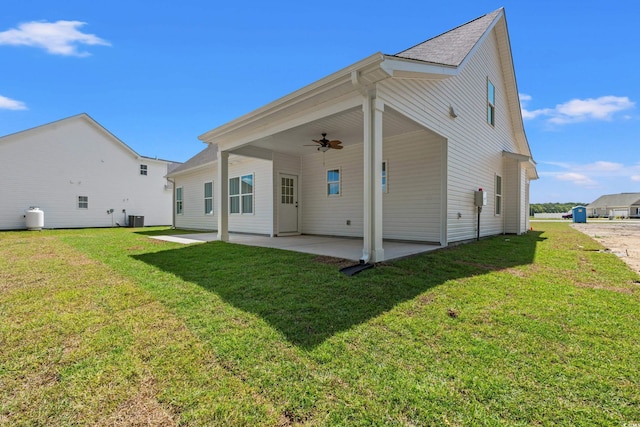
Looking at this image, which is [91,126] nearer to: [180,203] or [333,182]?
Answer: [180,203]

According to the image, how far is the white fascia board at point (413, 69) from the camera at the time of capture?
13.8ft

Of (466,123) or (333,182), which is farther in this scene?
(333,182)

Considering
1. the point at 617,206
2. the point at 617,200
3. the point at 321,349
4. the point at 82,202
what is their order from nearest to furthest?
the point at 321,349 < the point at 82,202 < the point at 617,206 < the point at 617,200

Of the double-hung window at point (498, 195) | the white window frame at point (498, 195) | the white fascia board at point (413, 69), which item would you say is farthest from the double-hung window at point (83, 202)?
the double-hung window at point (498, 195)

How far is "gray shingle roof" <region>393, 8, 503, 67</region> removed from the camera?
7014 mm

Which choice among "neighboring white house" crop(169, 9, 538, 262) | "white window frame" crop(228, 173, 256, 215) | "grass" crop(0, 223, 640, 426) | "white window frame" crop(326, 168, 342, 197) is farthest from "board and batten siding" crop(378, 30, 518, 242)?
"white window frame" crop(228, 173, 256, 215)

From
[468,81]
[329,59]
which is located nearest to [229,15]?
[329,59]

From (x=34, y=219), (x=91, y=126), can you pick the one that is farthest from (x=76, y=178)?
(x=91, y=126)

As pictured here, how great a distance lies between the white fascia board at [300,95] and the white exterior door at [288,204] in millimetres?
2865

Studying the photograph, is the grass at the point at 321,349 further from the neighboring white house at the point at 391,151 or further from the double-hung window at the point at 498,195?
the double-hung window at the point at 498,195

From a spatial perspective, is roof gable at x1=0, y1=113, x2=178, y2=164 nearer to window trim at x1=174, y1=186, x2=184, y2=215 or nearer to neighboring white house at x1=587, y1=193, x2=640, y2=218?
window trim at x1=174, y1=186, x2=184, y2=215

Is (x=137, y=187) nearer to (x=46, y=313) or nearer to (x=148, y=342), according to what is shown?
(x=46, y=313)

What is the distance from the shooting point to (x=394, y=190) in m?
7.98

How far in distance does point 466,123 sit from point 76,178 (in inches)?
788
